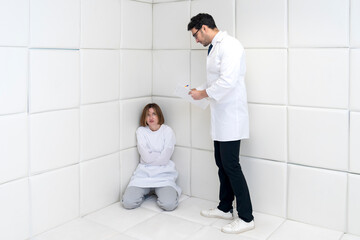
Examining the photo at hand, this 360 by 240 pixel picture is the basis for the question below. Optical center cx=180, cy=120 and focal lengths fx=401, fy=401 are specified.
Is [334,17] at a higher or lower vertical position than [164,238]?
higher

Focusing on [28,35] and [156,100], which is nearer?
[28,35]

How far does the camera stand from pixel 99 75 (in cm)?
304

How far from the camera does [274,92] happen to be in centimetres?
290

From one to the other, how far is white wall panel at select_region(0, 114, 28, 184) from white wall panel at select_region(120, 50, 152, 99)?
94 cm

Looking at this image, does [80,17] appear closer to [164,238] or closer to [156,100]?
[156,100]

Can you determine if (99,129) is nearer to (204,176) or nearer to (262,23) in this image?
(204,176)

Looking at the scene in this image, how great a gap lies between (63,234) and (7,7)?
1.50 meters

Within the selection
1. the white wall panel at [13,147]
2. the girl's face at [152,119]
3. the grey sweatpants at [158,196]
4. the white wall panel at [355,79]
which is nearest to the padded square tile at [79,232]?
the grey sweatpants at [158,196]

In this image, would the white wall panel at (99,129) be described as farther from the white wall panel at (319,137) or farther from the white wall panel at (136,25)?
the white wall panel at (319,137)

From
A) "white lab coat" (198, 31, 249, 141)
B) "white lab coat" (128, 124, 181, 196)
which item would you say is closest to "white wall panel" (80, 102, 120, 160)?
"white lab coat" (128, 124, 181, 196)

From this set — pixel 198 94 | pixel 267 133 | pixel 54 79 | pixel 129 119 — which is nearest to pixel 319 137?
pixel 267 133

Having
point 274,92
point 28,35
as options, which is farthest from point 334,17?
point 28,35

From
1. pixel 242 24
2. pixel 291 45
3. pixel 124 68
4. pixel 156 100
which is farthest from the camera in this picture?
pixel 156 100

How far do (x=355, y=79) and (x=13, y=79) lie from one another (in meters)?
2.15
